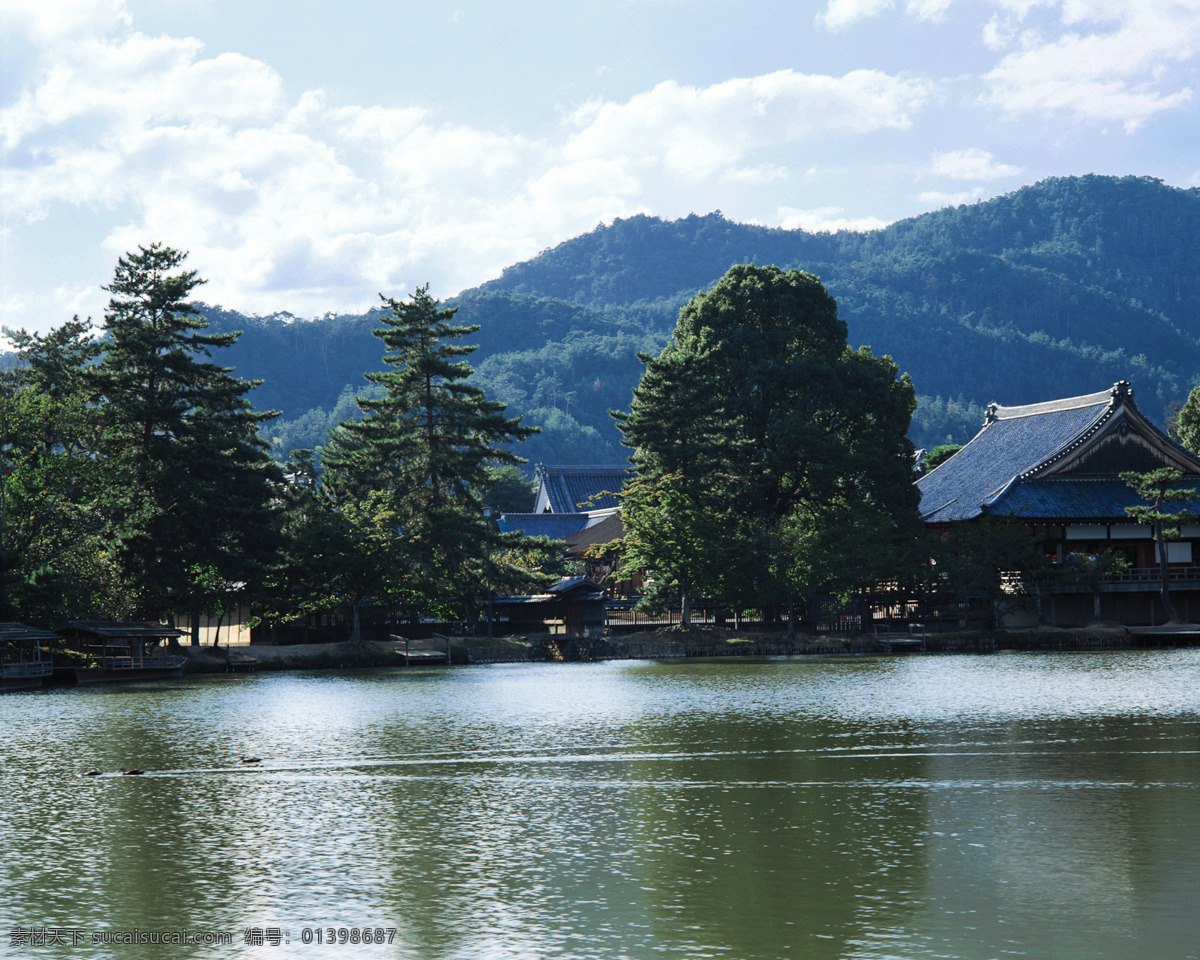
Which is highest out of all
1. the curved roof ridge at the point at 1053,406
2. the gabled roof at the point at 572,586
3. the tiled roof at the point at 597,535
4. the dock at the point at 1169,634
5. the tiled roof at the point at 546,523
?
the curved roof ridge at the point at 1053,406

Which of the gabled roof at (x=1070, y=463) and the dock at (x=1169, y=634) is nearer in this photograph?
the dock at (x=1169, y=634)

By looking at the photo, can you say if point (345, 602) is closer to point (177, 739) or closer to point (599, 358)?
point (177, 739)

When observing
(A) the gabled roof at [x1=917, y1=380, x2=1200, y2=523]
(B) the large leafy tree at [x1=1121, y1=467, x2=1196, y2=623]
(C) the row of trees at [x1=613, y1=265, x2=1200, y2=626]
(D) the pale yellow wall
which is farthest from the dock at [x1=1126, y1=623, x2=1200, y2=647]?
(D) the pale yellow wall

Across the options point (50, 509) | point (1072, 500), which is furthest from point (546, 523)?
point (50, 509)

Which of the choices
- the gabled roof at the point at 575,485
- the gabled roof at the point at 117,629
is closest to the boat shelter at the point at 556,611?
the gabled roof at the point at 117,629

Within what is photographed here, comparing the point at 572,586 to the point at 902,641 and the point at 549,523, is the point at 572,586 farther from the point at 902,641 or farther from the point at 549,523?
the point at 549,523

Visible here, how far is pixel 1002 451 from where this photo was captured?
61.0 meters

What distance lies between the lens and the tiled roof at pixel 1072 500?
5181 centimetres

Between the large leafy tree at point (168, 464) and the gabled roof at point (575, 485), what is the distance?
42.0 m

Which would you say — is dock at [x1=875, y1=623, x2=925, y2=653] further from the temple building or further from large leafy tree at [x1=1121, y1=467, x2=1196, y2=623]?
large leafy tree at [x1=1121, y1=467, x2=1196, y2=623]

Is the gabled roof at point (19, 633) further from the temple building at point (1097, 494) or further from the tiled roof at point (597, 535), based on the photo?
the temple building at point (1097, 494)

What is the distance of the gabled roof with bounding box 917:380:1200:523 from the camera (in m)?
52.8

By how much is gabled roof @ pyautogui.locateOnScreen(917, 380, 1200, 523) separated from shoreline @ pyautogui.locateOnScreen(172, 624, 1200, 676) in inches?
237

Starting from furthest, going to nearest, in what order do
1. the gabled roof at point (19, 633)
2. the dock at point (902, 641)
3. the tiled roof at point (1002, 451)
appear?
the tiled roof at point (1002, 451) < the dock at point (902, 641) < the gabled roof at point (19, 633)
